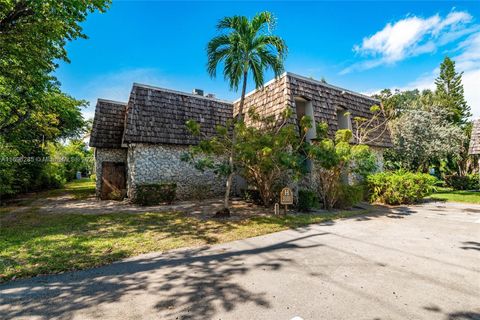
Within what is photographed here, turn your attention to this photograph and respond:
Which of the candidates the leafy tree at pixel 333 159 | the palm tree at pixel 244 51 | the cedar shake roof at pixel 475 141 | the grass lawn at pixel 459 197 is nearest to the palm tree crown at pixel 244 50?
the palm tree at pixel 244 51

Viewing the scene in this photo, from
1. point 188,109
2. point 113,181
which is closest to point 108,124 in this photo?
point 113,181

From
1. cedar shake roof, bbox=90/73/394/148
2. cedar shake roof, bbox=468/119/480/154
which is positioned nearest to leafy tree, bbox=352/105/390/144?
cedar shake roof, bbox=90/73/394/148

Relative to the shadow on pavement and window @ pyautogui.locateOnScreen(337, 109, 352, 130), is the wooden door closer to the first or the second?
the shadow on pavement

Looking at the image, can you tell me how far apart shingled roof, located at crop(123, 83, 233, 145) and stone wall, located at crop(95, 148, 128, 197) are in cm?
302

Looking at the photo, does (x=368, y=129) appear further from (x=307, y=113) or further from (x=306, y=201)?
(x=306, y=201)

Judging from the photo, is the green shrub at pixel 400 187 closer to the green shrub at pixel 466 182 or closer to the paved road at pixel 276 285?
the paved road at pixel 276 285

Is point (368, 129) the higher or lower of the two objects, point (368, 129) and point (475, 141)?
the higher

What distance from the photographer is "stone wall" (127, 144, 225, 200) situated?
11531 mm

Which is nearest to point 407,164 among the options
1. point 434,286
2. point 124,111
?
point 434,286

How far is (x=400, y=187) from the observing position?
1099 cm

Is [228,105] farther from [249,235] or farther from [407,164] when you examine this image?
[407,164]

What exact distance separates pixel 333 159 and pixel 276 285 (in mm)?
6081

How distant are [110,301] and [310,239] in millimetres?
4495

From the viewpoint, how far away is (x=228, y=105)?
1488cm
